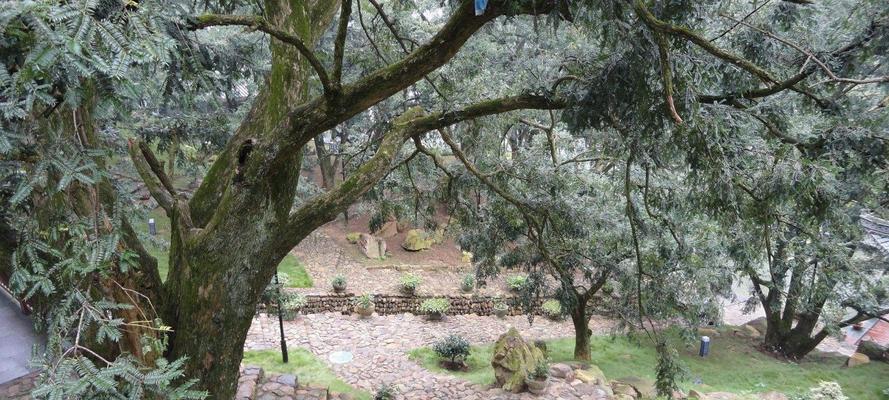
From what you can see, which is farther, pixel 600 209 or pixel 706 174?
pixel 600 209

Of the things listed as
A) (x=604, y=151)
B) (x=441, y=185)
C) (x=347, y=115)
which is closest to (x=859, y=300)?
(x=604, y=151)

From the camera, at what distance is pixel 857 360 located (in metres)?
10.8

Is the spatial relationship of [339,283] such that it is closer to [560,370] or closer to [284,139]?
[560,370]

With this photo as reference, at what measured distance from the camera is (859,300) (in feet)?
27.5

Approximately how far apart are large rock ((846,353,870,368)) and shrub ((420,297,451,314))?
8546 millimetres

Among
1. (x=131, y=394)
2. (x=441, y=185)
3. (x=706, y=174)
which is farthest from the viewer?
(x=441, y=185)

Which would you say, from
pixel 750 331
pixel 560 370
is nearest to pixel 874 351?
pixel 750 331

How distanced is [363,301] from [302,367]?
9.73 feet

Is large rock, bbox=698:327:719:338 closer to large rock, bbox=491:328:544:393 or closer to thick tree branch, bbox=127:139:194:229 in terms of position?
large rock, bbox=491:328:544:393

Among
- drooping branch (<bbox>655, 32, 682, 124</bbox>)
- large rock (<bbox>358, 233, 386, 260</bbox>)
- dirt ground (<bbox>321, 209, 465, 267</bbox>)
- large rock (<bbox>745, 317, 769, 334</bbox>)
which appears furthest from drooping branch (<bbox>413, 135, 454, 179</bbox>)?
large rock (<bbox>745, 317, 769, 334</bbox>)

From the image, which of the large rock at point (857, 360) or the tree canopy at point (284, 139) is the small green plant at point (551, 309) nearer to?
the large rock at point (857, 360)

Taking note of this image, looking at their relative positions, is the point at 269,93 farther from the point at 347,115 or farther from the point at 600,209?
the point at 600,209

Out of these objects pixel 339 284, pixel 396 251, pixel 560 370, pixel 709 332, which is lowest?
pixel 560 370

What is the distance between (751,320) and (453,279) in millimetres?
7598
